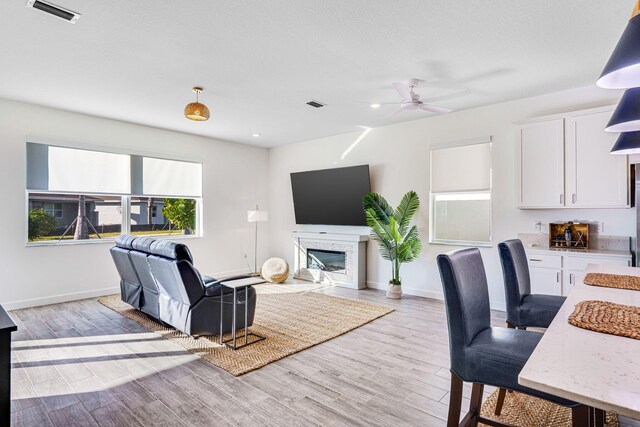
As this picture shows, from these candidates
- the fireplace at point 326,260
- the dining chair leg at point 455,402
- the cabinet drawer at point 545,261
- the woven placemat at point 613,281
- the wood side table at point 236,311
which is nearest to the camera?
the dining chair leg at point 455,402

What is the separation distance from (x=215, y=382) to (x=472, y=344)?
1883 millimetres

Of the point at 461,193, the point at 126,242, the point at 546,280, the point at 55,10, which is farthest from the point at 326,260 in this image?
the point at 55,10

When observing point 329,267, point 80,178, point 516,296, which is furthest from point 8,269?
point 516,296

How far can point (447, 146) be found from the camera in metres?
5.00

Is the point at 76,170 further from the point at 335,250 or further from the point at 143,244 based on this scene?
the point at 335,250

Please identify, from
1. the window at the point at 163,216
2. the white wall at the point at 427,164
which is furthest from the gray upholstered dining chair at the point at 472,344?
the window at the point at 163,216

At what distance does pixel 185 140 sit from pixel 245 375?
4701mm

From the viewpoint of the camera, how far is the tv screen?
5.95m

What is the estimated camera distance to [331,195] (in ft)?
20.8

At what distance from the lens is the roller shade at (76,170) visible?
464 cm

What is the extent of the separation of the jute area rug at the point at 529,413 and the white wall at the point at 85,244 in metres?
5.16

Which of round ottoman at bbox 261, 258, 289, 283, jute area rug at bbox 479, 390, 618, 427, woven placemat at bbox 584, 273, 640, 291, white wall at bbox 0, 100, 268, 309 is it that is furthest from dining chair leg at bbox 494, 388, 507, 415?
white wall at bbox 0, 100, 268, 309

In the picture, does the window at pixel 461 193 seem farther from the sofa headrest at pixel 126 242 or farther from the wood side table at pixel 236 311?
the sofa headrest at pixel 126 242

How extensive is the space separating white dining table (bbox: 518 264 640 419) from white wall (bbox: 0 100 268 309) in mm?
5421
